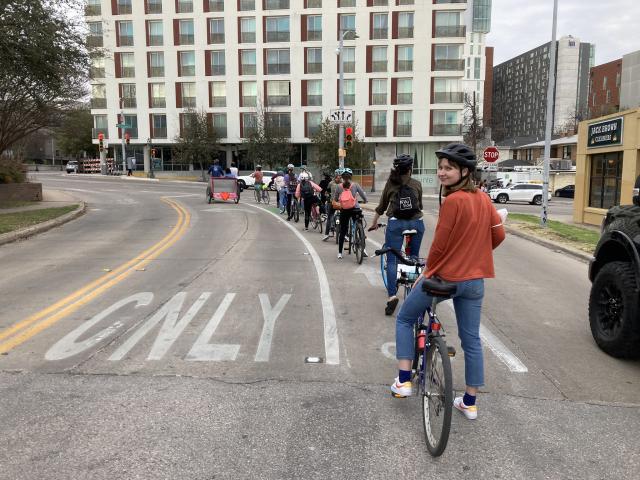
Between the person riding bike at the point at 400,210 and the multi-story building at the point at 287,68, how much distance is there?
49.4 m

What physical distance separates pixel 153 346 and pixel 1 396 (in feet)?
4.65

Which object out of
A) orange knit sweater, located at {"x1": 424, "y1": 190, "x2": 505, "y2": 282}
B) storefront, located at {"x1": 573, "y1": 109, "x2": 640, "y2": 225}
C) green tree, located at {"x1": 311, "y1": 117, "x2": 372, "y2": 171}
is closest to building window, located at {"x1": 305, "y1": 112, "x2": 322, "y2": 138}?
green tree, located at {"x1": 311, "y1": 117, "x2": 372, "y2": 171}

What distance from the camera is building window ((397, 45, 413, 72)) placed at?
53500mm

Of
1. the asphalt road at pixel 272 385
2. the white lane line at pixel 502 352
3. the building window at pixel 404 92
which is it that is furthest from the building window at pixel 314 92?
the white lane line at pixel 502 352

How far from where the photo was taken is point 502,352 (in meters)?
5.30

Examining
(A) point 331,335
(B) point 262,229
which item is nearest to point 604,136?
(B) point 262,229

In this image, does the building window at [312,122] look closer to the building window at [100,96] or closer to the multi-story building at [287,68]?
the multi-story building at [287,68]

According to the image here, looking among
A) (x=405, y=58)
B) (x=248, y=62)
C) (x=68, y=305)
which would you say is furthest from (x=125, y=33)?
(x=68, y=305)

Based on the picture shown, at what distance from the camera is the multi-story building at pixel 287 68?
53344 millimetres

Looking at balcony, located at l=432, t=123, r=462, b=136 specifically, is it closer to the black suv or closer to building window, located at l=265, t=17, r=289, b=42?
building window, located at l=265, t=17, r=289, b=42

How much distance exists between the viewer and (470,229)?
11.3 feet

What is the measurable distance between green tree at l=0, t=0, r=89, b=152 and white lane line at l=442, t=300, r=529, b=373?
1348 cm

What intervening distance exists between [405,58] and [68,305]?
51497 mm

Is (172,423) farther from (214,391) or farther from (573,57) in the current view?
(573,57)
